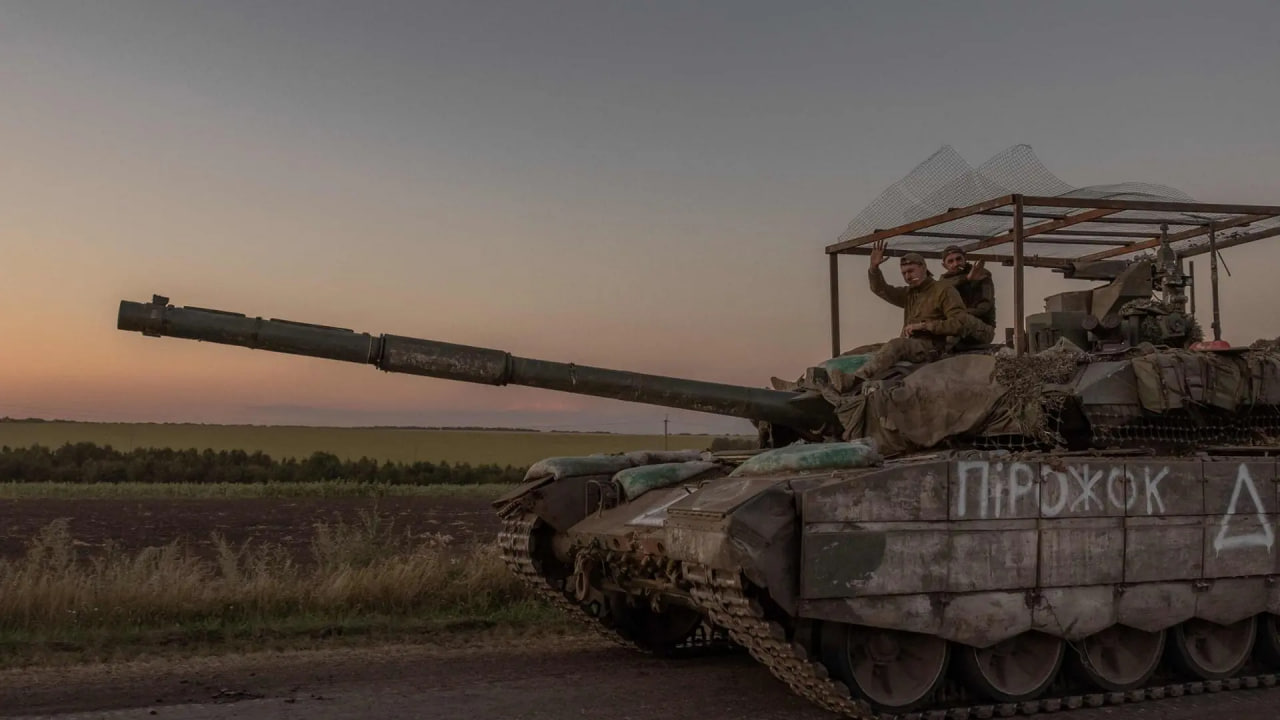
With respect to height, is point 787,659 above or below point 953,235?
below

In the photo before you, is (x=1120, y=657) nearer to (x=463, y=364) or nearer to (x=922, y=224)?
(x=922, y=224)

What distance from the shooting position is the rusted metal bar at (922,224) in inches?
368

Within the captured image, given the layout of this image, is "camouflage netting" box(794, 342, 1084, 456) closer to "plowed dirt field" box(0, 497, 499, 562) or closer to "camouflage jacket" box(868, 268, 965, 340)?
"camouflage jacket" box(868, 268, 965, 340)

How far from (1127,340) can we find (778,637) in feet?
16.1

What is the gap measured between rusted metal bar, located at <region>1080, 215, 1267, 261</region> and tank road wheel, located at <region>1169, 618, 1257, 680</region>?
352 centimetres

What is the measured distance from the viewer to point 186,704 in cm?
741

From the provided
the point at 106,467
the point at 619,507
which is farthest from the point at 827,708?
the point at 106,467

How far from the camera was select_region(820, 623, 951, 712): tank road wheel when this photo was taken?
7.31m

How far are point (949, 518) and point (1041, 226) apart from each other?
441 centimetres

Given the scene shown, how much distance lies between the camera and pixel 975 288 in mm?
10188

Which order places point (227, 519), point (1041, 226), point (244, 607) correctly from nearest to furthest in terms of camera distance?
point (244, 607), point (1041, 226), point (227, 519)

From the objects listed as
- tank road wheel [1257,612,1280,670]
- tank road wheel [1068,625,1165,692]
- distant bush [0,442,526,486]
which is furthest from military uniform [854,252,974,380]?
distant bush [0,442,526,486]

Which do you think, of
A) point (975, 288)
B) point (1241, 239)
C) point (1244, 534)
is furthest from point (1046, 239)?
point (1244, 534)

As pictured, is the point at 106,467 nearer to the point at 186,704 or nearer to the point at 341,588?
the point at 341,588
